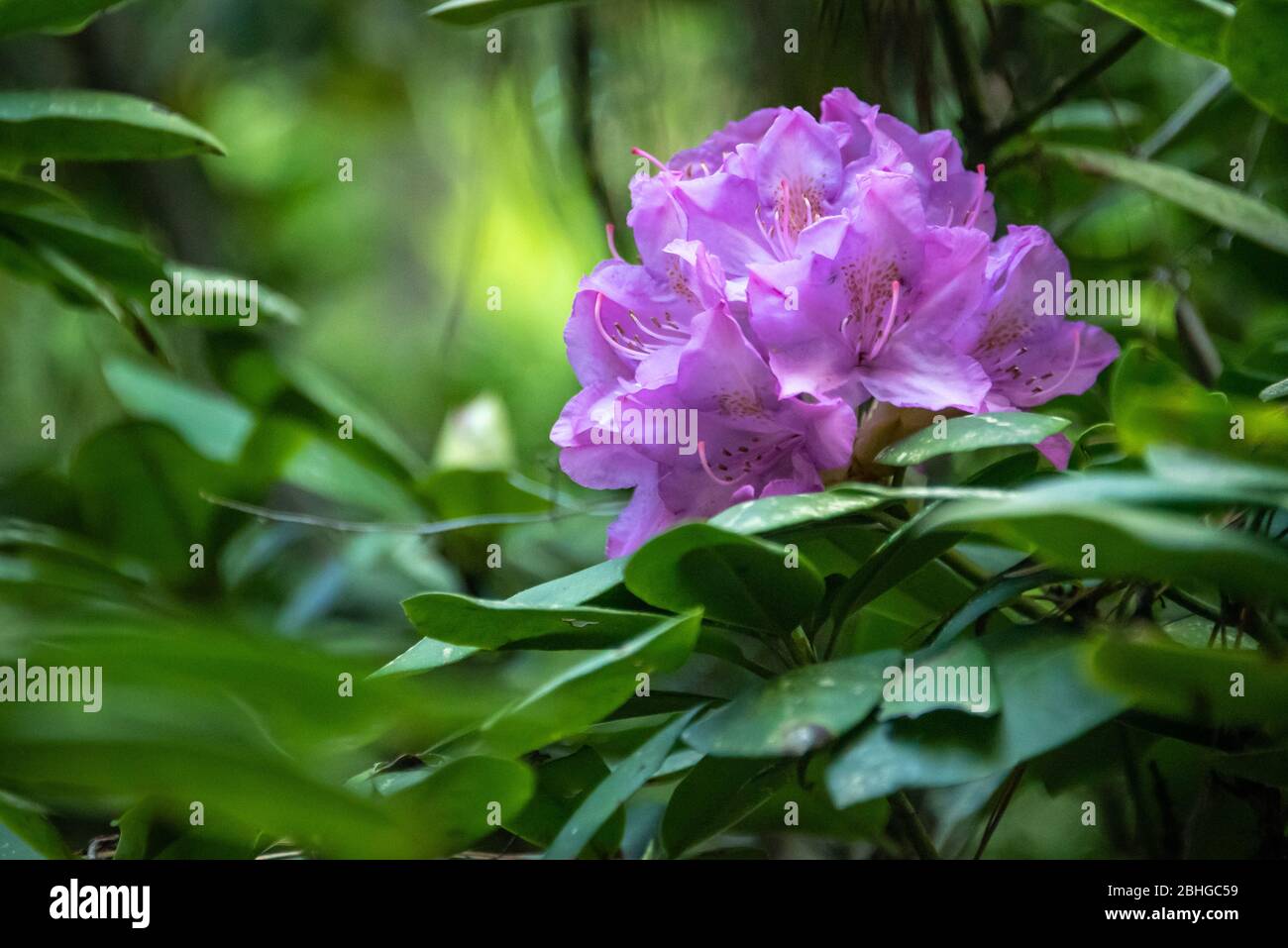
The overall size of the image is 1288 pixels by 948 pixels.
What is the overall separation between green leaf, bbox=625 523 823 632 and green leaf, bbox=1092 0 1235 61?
454 mm

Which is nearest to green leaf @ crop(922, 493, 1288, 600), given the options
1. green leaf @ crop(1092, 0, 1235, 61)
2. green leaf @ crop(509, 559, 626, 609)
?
green leaf @ crop(509, 559, 626, 609)

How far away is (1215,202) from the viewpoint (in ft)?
2.97

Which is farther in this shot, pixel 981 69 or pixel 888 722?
pixel 981 69

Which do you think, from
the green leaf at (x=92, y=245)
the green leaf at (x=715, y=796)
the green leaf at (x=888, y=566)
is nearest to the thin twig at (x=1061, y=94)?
the green leaf at (x=888, y=566)

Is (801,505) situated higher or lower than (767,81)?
lower

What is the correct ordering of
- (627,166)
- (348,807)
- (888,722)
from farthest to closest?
(627,166) → (888,722) → (348,807)

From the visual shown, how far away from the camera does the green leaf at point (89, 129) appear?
3.14 ft

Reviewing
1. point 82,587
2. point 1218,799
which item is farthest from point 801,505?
point 82,587

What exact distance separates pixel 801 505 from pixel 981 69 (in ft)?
2.89

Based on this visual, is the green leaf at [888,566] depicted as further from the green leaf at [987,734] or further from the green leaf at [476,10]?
the green leaf at [476,10]

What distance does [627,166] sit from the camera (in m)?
1.55

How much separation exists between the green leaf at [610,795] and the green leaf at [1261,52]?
521mm

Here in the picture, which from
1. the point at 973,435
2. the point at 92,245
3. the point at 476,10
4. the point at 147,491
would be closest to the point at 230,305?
the point at 92,245

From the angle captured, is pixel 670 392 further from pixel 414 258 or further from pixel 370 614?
pixel 414 258
